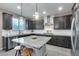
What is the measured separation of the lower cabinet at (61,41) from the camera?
2016 mm

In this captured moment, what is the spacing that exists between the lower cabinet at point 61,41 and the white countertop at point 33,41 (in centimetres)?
12

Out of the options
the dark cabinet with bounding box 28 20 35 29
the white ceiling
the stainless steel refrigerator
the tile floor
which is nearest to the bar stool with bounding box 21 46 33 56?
the tile floor

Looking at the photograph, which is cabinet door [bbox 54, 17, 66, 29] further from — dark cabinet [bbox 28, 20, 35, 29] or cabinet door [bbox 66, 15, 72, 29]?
dark cabinet [bbox 28, 20, 35, 29]

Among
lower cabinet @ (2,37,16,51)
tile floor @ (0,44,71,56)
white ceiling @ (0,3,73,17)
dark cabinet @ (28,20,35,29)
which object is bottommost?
tile floor @ (0,44,71,56)

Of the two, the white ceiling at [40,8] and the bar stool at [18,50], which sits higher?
the white ceiling at [40,8]

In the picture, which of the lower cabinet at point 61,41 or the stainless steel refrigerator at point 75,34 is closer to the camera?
the stainless steel refrigerator at point 75,34

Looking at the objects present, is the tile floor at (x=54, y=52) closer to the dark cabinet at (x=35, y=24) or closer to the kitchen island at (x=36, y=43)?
the kitchen island at (x=36, y=43)

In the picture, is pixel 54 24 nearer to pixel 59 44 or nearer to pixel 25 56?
pixel 59 44

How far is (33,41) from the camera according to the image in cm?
201

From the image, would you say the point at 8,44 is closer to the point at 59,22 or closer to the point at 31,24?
the point at 31,24

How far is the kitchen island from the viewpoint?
6.27 ft

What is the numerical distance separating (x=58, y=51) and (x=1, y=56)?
4.15 feet

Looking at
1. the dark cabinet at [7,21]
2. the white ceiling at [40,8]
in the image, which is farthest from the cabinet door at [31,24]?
the dark cabinet at [7,21]

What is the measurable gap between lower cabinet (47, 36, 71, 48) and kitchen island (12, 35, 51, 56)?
12 centimetres
